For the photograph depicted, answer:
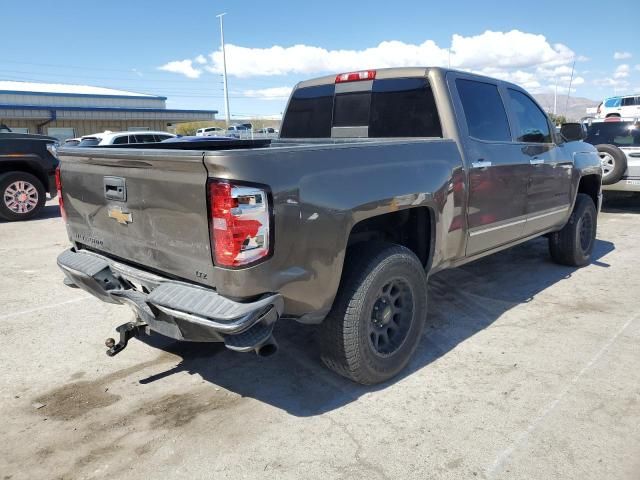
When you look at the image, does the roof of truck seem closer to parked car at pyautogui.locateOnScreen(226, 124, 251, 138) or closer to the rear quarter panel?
the rear quarter panel

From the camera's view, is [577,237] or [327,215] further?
[577,237]

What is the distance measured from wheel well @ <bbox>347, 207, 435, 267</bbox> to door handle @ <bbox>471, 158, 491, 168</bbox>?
618 millimetres

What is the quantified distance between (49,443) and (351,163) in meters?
2.24

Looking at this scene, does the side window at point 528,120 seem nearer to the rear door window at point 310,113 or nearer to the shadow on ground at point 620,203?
the rear door window at point 310,113

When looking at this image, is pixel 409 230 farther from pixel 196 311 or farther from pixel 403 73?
pixel 196 311

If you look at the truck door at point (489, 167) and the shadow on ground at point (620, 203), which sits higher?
the truck door at point (489, 167)

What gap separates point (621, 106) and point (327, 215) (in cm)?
3255

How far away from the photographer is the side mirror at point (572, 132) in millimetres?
5270

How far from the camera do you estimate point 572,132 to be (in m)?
5.31

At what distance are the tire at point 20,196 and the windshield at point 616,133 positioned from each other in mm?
10429

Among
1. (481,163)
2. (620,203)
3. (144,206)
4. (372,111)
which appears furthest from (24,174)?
(620,203)

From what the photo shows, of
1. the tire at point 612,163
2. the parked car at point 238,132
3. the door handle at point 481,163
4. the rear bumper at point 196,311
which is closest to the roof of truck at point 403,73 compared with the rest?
the door handle at point 481,163

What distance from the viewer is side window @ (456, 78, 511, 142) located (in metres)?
4.04

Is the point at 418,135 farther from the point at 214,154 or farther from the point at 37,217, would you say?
the point at 37,217
